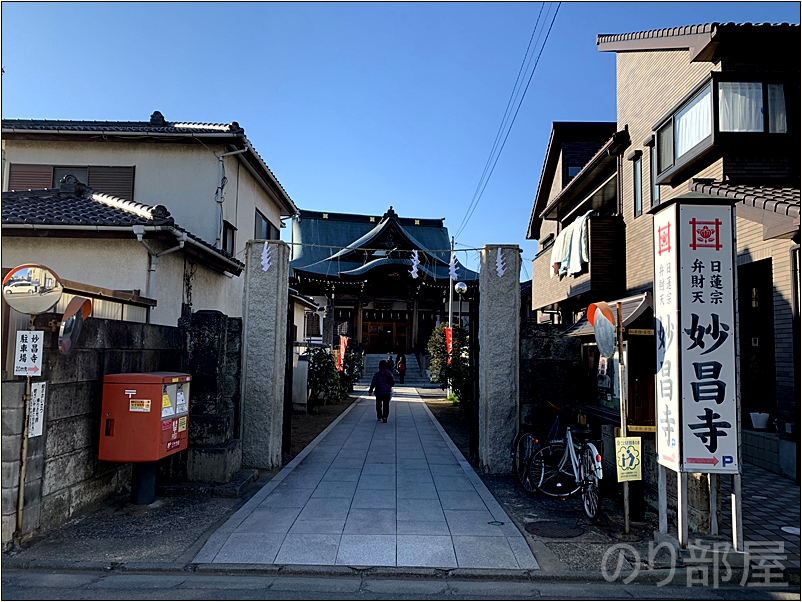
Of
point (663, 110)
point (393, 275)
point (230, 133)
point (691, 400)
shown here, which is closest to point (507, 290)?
point (691, 400)

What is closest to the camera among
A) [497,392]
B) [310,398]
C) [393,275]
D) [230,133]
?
[497,392]

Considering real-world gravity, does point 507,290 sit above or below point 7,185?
below

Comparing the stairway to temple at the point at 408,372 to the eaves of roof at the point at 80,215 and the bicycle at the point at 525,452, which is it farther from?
the bicycle at the point at 525,452

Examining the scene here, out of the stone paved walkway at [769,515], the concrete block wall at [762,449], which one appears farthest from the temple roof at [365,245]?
the stone paved walkway at [769,515]

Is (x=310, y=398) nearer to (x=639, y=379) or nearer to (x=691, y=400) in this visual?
(x=639, y=379)

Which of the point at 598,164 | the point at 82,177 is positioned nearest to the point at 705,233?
the point at 598,164

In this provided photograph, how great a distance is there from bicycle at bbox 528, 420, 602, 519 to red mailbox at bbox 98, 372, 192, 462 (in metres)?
4.91

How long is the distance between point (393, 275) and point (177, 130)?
19.6 m

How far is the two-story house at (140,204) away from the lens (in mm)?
11219

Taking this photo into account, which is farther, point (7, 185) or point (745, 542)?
point (7, 185)

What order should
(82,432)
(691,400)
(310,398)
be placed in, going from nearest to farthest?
(691,400) → (82,432) → (310,398)

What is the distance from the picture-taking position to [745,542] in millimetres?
5633

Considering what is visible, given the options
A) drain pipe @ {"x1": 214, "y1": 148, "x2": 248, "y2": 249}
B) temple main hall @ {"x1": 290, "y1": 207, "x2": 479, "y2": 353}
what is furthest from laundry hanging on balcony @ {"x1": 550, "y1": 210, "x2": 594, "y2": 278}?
temple main hall @ {"x1": 290, "y1": 207, "x2": 479, "y2": 353}

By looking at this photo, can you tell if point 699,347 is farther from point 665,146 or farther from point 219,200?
point 219,200
